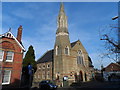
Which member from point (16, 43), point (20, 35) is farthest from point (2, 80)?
point (20, 35)

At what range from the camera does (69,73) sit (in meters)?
31.4

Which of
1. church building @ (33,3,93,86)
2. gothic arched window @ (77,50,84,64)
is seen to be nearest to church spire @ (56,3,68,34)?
church building @ (33,3,93,86)

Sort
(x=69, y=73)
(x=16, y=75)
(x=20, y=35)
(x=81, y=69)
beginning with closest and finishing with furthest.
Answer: (x=16, y=75), (x=20, y=35), (x=69, y=73), (x=81, y=69)

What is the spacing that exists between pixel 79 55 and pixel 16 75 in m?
23.2

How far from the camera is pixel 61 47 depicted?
109 feet

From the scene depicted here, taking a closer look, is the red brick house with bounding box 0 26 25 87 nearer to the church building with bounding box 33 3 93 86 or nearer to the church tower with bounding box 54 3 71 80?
the church building with bounding box 33 3 93 86

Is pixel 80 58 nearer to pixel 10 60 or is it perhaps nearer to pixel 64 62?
pixel 64 62

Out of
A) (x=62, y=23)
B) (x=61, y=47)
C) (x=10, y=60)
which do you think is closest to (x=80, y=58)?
(x=61, y=47)

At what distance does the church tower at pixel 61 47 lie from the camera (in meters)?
31.5

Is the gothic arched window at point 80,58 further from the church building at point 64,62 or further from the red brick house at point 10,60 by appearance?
the red brick house at point 10,60

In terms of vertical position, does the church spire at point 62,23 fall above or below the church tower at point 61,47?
above

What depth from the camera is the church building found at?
31517mm

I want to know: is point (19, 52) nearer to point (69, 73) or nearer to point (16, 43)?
point (16, 43)

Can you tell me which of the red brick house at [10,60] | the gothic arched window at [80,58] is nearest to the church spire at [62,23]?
the gothic arched window at [80,58]
